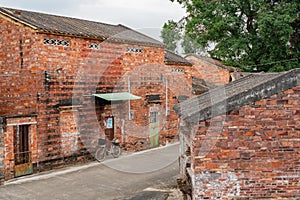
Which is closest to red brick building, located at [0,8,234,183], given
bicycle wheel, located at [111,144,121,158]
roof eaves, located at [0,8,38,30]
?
roof eaves, located at [0,8,38,30]

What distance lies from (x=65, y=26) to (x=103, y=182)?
5839mm

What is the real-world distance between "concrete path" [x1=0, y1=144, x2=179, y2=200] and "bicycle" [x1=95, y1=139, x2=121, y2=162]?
33 centimetres

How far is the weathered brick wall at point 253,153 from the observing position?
17.6 ft

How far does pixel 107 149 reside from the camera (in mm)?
12914

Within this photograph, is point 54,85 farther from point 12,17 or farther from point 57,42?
point 12,17

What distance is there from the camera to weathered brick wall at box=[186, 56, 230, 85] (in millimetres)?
22186

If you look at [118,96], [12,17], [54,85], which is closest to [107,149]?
[118,96]

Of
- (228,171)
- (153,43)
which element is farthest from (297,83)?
(153,43)

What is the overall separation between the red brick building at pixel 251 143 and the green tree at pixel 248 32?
1144 cm

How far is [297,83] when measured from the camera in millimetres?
5293

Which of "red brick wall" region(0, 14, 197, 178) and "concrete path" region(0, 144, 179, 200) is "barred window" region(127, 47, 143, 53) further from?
"concrete path" region(0, 144, 179, 200)

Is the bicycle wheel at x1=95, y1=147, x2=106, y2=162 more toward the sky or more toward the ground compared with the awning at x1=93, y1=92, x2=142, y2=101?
more toward the ground

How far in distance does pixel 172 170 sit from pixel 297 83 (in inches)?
250

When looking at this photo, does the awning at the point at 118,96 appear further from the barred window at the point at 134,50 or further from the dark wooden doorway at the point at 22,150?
the dark wooden doorway at the point at 22,150
